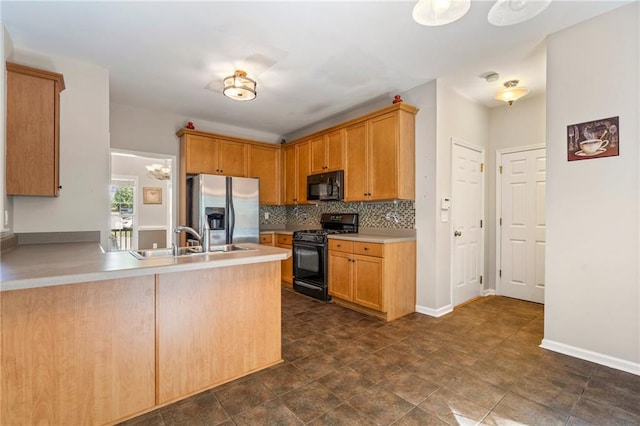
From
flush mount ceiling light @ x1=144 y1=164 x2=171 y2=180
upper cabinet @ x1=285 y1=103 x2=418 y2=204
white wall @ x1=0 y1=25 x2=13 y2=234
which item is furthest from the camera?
flush mount ceiling light @ x1=144 y1=164 x2=171 y2=180

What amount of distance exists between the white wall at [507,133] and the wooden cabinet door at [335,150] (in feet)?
6.88

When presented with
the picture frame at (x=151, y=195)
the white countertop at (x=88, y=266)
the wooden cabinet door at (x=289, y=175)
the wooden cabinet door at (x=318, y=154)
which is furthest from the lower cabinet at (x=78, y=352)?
the picture frame at (x=151, y=195)

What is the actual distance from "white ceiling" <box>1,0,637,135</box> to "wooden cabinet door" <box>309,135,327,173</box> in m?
0.80

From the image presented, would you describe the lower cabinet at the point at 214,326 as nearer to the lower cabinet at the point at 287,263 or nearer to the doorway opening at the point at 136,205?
the lower cabinet at the point at 287,263

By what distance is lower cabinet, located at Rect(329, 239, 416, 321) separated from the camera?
10.5 feet

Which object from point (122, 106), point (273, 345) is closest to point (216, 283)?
point (273, 345)

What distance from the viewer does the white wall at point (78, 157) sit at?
106 inches

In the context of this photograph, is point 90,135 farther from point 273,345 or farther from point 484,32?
point 484,32

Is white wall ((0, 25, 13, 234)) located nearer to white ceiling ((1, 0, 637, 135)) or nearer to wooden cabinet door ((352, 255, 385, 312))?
white ceiling ((1, 0, 637, 135))

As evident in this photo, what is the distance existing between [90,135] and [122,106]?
52.6 inches

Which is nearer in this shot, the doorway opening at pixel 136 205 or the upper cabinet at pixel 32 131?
the upper cabinet at pixel 32 131

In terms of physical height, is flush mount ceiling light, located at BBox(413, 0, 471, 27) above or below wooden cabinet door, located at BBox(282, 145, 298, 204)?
above

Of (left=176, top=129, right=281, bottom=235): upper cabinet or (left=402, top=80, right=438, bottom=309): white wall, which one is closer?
(left=402, top=80, right=438, bottom=309): white wall

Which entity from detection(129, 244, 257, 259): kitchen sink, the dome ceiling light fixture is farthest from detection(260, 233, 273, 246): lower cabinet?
the dome ceiling light fixture
